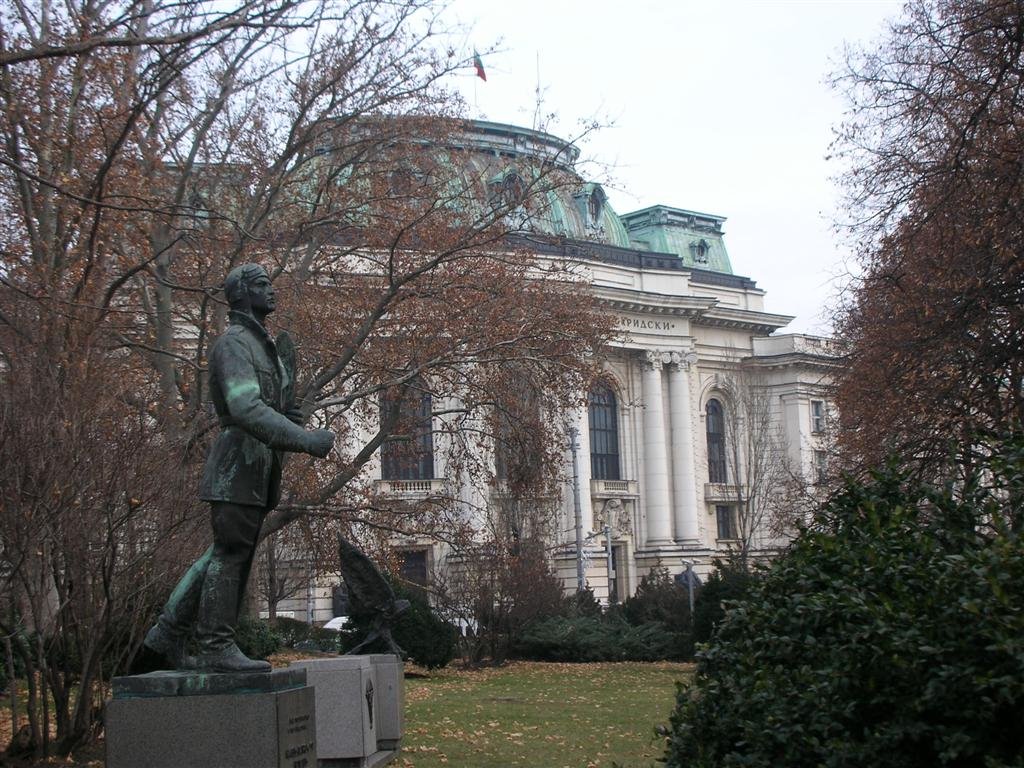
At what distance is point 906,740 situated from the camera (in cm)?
535

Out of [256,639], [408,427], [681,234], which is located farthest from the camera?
[681,234]

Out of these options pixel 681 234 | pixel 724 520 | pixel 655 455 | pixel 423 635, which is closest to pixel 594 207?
pixel 681 234

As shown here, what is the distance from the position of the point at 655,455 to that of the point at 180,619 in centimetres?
6010

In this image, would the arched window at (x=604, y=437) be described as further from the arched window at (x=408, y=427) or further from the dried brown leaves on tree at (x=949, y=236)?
the dried brown leaves on tree at (x=949, y=236)

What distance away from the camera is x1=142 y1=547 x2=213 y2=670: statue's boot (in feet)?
24.0

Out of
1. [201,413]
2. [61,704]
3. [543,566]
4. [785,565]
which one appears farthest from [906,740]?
[543,566]

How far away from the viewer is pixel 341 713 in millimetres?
13289

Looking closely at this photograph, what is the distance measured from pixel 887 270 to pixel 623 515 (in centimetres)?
4348

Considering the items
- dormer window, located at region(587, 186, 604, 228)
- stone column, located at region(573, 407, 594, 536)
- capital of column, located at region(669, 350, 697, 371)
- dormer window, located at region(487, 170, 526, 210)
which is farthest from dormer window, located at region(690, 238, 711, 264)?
dormer window, located at region(487, 170, 526, 210)

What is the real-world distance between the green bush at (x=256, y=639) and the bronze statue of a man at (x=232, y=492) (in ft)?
40.9

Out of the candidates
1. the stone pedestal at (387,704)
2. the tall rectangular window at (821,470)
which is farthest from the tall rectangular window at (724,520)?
the stone pedestal at (387,704)

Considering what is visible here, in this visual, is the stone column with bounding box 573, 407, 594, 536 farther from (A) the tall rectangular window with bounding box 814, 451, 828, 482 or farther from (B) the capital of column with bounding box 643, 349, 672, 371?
(A) the tall rectangular window with bounding box 814, 451, 828, 482

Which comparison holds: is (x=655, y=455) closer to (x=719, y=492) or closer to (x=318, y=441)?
(x=719, y=492)

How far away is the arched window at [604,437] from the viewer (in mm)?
66000
